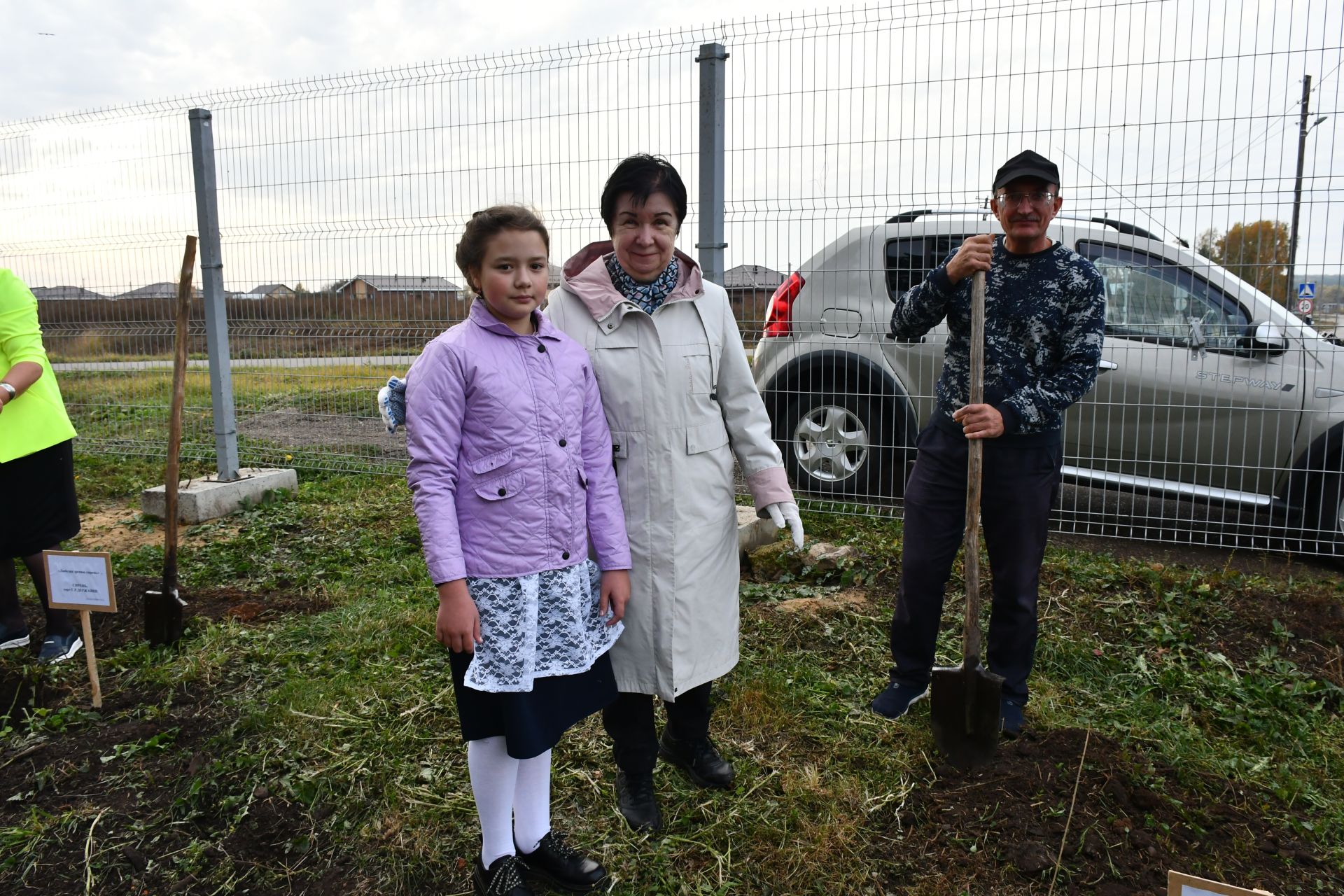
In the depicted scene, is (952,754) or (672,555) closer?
(672,555)

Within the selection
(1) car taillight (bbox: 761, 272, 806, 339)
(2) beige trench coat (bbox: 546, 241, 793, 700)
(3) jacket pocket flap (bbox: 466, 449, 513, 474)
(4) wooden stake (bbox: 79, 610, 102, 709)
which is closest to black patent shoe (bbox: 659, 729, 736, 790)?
(2) beige trench coat (bbox: 546, 241, 793, 700)

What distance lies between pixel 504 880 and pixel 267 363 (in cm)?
490

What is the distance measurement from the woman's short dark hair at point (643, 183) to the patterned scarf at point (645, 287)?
4.9 inches

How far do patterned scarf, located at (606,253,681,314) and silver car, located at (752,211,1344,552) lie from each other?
2535 millimetres

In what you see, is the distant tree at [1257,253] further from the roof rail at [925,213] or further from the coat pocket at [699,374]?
the coat pocket at [699,374]

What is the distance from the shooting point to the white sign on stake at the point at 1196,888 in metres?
1.45

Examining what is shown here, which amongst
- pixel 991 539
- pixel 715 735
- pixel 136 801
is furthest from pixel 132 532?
pixel 991 539

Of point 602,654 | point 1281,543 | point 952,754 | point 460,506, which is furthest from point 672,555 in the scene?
point 1281,543

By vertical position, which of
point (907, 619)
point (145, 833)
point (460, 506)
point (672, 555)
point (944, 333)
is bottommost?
point (145, 833)

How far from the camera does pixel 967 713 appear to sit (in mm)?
Answer: 2658

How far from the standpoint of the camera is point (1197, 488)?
4.64m

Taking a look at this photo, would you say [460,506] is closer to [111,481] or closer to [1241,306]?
[1241,306]

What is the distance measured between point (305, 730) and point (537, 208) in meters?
1.89

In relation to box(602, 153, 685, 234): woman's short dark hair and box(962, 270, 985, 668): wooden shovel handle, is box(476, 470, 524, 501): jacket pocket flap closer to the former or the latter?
box(602, 153, 685, 234): woman's short dark hair
